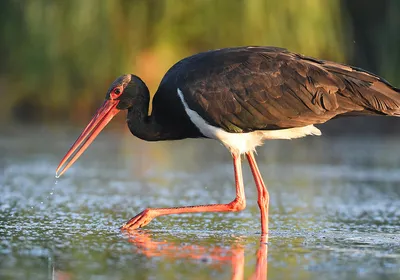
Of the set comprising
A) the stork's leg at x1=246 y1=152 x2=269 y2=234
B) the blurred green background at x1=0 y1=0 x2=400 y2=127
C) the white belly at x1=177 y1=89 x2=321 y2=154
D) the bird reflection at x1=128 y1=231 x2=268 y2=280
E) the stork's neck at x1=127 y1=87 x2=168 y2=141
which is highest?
the blurred green background at x1=0 y1=0 x2=400 y2=127

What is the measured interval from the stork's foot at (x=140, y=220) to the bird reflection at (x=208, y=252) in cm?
45

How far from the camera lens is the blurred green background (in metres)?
17.5

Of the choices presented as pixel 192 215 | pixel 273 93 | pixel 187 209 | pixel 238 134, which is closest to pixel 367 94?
pixel 273 93

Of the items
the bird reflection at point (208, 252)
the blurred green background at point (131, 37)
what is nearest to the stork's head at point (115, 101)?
the bird reflection at point (208, 252)

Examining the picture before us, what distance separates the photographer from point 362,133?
57.4ft

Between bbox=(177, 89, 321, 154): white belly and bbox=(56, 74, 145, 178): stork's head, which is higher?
bbox=(56, 74, 145, 178): stork's head

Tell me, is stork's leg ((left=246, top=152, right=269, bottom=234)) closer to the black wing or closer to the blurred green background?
the black wing

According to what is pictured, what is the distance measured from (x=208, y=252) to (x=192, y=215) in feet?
6.89

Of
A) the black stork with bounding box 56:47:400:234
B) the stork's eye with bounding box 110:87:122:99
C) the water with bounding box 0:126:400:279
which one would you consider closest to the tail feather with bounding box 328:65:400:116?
the black stork with bounding box 56:47:400:234

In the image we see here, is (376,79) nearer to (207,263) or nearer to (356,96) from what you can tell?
(356,96)

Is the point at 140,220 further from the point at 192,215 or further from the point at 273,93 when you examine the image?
the point at 273,93

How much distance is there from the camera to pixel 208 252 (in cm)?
618

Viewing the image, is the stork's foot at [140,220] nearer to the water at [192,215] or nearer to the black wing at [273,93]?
the water at [192,215]

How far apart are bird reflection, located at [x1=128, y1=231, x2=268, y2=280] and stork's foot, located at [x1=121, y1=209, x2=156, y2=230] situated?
0.45 meters
